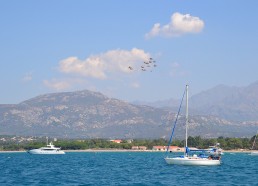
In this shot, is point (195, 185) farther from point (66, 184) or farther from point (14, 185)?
point (14, 185)

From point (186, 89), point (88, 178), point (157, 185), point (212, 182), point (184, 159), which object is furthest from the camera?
point (186, 89)

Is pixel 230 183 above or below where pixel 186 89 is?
below

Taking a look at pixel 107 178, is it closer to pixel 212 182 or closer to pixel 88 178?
pixel 88 178

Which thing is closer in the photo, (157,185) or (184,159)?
(157,185)

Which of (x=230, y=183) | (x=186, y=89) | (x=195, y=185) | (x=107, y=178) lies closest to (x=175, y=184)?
(x=195, y=185)

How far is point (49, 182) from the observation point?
75.6 m

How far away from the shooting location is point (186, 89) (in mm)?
124688

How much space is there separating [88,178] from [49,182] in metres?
7.29

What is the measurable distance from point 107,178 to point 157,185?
12307 mm

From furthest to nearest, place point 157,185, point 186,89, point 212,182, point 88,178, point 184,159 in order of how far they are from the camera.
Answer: point 186,89 → point 184,159 → point 88,178 → point 212,182 → point 157,185

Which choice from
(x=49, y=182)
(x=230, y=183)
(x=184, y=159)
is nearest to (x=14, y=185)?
(x=49, y=182)

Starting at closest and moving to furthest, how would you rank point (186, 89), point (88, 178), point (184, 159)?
point (88, 178), point (184, 159), point (186, 89)

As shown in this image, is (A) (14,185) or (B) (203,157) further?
(B) (203,157)

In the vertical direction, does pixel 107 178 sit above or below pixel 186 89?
below
